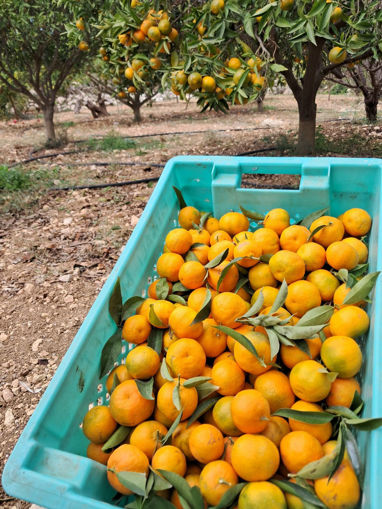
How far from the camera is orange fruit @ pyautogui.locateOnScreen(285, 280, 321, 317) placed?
4.07 feet

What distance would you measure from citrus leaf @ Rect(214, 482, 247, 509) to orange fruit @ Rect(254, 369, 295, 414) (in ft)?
0.76

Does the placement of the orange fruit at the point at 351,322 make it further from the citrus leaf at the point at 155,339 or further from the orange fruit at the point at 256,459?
the citrus leaf at the point at 155,339

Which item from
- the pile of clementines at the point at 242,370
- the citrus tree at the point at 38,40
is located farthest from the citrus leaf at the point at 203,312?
the citrus tree at the point at 38,40

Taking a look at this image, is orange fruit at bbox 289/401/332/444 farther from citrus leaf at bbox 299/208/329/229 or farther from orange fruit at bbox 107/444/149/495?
citrus leaf at bbox 299/208/329/229

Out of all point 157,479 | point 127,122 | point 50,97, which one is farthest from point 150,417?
point 127,122

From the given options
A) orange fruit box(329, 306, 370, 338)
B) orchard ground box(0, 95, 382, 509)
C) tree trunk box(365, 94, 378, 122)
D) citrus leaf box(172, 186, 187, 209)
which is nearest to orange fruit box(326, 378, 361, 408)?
orange fruit box(329, 306, 370, 338)

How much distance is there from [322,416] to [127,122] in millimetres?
11909

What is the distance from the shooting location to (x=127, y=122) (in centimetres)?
1191

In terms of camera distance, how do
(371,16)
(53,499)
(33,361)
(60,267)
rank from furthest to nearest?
(60,267), (371,16), (33,361), (53,499)

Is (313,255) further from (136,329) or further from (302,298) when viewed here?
(136,329)

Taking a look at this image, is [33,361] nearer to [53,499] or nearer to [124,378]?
[124,378]

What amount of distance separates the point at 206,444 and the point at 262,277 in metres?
0.59

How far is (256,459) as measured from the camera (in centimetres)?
90

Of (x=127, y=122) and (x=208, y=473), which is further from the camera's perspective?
(x=127, y=122)
